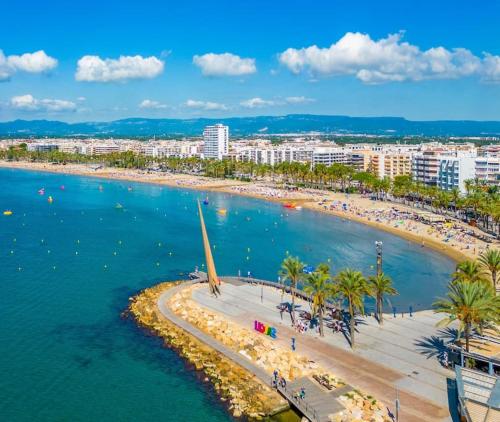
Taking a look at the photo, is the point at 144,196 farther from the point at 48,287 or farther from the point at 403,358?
the point at 403,358

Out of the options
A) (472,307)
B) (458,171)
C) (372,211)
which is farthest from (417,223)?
(472,307)

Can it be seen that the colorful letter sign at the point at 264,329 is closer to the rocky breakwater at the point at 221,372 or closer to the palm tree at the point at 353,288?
the rocky breakwater at the point at 221,372

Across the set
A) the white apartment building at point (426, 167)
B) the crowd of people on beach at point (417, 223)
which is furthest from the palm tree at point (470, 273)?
the white apartment building at point (426, 167)

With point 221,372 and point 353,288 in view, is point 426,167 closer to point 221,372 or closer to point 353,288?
point 353,288

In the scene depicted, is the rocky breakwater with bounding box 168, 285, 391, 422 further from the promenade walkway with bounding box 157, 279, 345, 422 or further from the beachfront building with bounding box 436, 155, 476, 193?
the beachfront building with bounding box 436, 155, 476, 193

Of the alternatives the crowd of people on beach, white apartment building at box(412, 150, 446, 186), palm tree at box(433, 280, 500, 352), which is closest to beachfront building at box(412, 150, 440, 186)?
white apartment building at box(412, 150, 446, 186)
